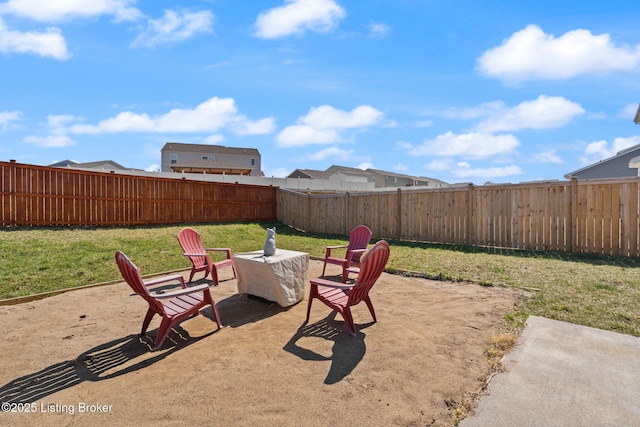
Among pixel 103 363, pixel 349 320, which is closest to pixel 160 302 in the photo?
pixel 103 363

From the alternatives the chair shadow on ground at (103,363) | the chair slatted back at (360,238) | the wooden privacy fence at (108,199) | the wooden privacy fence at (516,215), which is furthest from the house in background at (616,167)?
the chair shadow on ground at (103,363)

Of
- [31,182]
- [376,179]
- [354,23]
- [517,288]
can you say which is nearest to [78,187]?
[31,182]

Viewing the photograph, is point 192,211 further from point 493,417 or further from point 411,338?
point 493,417

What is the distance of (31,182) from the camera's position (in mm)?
8875

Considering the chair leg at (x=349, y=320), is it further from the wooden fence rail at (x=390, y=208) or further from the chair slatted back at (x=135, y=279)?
the wooden fence rail at (x=390, y=208)

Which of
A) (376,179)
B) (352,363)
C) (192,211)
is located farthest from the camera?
(376,179)

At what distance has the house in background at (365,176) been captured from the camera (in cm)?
3681

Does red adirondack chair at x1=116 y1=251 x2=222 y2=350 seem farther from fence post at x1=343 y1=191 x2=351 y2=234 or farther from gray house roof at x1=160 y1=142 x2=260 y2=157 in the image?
gray house roof at x1=160 y1=142 x2=260 y2=157

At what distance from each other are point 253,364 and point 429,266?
4.50 m

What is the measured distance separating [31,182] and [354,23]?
9.23 m

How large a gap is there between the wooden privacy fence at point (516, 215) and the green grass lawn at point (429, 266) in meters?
0.46

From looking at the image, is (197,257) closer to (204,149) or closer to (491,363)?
(491,363)

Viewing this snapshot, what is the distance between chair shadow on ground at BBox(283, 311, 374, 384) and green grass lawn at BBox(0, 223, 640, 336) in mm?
1837

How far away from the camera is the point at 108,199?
1022cm
